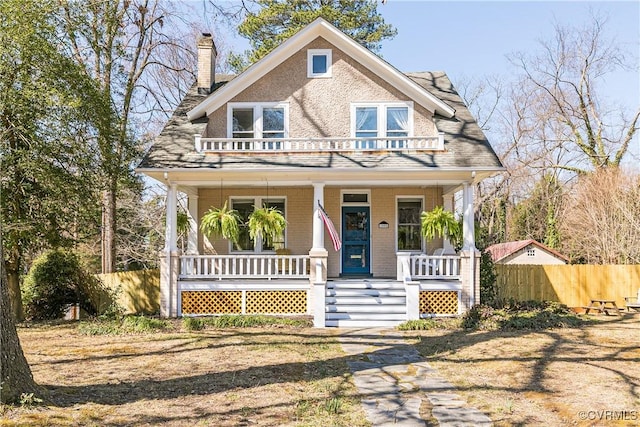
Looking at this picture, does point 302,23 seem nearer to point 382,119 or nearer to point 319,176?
point 382,119

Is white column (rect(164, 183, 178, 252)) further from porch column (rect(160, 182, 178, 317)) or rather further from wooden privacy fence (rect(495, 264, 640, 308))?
wooden privacy fence (rect(495, 264, 640, 308))

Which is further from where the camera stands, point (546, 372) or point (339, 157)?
point (339, 157)

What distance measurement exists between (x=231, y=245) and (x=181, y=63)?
13411 mm

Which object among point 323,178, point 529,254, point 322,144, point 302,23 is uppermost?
point 302,23

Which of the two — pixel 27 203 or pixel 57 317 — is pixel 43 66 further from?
pixel 57 317

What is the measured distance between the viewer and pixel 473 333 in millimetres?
11406

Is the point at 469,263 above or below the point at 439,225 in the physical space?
below

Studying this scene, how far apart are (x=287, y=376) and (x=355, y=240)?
854cm

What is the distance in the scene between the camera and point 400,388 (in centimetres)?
697

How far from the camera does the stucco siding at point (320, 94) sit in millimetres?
15258

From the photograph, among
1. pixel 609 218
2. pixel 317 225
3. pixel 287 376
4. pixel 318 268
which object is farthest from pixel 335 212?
pixel 609 218

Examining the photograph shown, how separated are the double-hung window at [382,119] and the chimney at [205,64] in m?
5.36

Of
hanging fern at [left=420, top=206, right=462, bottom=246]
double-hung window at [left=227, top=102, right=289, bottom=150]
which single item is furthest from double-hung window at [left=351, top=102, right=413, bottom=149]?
hanging fern at [left=420, top=206, right=462, bottom=246]

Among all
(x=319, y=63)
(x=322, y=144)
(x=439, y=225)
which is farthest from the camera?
(x=319, y=63)
